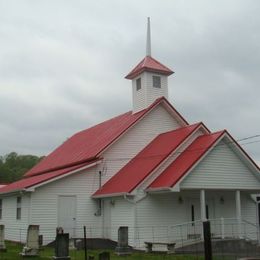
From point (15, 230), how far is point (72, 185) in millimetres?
4676

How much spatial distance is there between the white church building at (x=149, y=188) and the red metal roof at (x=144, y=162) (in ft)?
0.26

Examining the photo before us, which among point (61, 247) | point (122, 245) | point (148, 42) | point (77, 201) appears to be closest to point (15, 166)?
point (148, 42)

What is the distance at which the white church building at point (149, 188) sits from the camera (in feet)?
90.8

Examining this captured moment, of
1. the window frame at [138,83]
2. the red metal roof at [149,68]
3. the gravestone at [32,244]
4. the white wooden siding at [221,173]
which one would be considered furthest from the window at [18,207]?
the red metal roof at [149,68]

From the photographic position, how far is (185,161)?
2800 centimetres

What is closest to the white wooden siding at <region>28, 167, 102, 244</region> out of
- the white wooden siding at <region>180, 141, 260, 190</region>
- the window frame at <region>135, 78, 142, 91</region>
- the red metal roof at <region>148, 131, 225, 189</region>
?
the red metal roof at <region>148, 131, 225, 189</region>

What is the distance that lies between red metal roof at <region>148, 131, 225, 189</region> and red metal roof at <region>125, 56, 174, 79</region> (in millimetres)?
7559

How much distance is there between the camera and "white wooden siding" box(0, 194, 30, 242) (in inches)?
1184

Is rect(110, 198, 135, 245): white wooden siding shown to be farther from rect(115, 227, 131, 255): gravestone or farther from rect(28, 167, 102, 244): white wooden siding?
rect(115, 227, 131, 255): gravestone

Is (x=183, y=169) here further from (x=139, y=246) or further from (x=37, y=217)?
(x=37, y=217)

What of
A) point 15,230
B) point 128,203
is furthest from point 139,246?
point 15,230

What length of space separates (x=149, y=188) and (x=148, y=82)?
10.2 m

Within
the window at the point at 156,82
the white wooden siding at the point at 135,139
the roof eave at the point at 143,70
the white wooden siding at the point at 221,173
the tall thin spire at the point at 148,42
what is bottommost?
the white wooden siding at the point at 221,173

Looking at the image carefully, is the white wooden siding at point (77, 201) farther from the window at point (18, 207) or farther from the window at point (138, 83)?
the window at point (138, 83)
